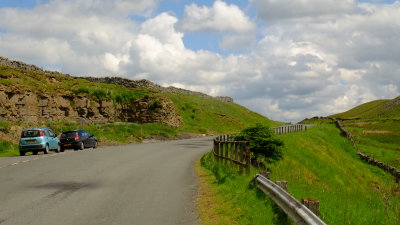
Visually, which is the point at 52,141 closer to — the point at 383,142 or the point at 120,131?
the point at 120,131

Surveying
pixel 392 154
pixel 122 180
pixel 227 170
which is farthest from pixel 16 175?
pixel 392 154

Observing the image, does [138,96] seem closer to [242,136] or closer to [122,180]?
[242,136]

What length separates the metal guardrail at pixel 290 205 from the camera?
20.8 ft

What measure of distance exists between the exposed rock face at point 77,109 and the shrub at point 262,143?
2462cm

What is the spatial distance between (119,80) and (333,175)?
5266cm

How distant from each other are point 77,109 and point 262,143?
3170cm

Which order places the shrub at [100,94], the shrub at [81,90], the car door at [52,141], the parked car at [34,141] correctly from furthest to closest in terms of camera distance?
the shrub at [100,94], the shrub at [81,90], the car door at [52,141], the parked car at [34,141]

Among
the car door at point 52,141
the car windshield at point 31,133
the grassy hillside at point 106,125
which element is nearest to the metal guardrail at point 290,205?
the grassy hillside at point 106,125

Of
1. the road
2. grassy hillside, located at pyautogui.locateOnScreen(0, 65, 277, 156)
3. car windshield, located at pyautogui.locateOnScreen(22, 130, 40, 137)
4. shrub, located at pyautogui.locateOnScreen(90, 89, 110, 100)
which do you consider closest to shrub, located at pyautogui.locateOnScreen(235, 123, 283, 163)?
grassy hillside, located at pyautogui.locateOnScreen(0, 65, 277, 156)

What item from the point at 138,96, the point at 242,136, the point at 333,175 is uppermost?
the point at 138,96

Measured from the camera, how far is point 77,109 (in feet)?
173

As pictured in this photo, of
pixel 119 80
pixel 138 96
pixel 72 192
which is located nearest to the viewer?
pixel 72 192

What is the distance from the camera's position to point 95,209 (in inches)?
415

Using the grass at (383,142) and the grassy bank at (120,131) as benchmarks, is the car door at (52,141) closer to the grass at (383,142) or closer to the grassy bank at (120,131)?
the grassy bank at (120,131)
